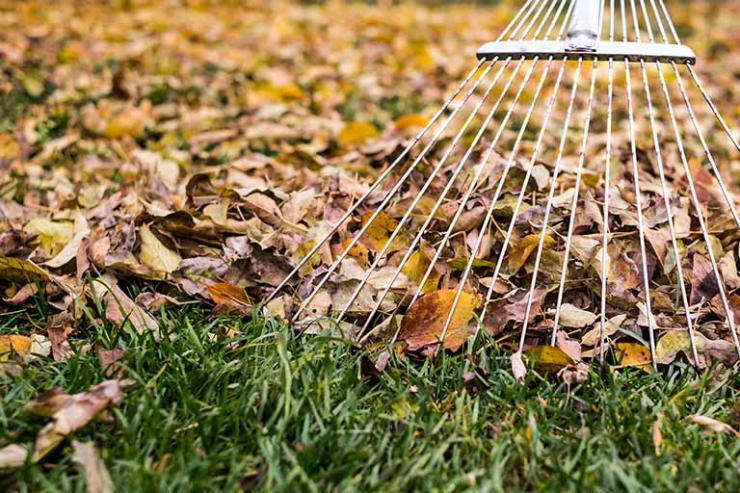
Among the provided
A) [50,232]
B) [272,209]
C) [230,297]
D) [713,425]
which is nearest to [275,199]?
[272,209]

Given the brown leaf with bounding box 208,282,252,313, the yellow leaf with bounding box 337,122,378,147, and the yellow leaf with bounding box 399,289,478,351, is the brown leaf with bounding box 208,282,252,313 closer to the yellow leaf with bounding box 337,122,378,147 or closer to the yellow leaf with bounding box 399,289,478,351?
the yellow leaf with bounding box 399,289,478,351

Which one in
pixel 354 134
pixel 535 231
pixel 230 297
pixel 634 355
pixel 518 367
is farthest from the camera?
pixel 354 134

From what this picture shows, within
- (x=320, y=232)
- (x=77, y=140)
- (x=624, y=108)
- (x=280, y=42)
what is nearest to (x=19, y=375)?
(x=320, y=232)

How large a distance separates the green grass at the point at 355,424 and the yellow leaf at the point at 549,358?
4cm

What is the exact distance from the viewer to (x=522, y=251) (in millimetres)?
2176

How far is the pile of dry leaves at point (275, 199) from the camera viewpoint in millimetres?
2117

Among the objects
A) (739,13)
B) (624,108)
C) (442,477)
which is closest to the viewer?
(442,477)

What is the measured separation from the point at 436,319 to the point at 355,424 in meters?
0.39

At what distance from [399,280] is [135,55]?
9.85ft

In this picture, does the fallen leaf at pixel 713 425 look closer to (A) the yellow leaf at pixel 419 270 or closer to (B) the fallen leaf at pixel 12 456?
(A) the yellow leaf at pixel 419 270

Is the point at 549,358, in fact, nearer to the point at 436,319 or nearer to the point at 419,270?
the point at 436,319

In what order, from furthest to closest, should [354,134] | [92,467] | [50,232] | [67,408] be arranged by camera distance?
[354,134]
[50,232]
[67,408]
[92,467]

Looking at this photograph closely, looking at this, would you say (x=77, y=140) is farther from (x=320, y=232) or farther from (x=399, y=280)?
(x=399, y=280)

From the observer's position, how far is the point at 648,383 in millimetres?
1914
